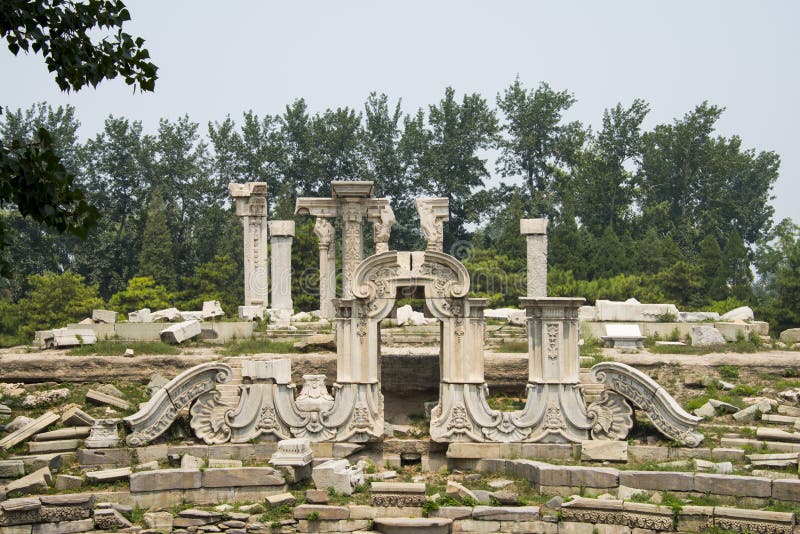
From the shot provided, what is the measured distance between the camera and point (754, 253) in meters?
53.6

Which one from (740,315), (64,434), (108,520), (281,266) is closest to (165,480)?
(108,520)

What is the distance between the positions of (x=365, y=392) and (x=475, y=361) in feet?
6.25

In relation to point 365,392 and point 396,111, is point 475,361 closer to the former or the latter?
point 365,392

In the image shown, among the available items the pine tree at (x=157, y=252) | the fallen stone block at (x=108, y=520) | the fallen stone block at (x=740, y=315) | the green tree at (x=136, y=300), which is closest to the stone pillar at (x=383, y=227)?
the fallen stone block at (x=740, y=315)

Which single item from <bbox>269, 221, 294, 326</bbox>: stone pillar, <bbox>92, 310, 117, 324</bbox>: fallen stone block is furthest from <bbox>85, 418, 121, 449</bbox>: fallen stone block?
<bbox>269, 221, 294, 326</bbox>: stone pillar

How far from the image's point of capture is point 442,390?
16.6 meters

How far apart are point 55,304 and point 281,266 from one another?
1204 centimetres

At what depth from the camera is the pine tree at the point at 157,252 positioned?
1822 inches

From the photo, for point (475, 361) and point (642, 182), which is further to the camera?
point (642, 182)

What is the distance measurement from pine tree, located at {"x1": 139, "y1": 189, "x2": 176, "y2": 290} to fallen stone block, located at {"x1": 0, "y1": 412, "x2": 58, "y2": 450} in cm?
2985

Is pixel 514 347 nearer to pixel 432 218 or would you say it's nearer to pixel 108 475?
pixel 432 218

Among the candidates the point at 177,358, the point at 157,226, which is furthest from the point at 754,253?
the point at 177,358

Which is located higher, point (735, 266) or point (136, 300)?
point (735, 266)

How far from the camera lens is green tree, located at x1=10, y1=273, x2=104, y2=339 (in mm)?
37375
